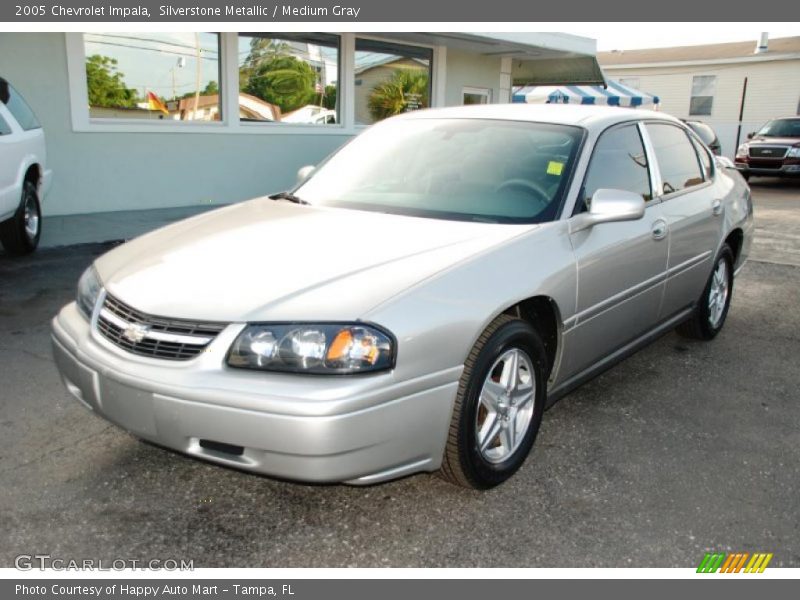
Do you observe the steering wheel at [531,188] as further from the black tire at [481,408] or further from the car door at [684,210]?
the car door at [684,210]

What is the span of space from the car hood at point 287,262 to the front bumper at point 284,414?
8.2 inches

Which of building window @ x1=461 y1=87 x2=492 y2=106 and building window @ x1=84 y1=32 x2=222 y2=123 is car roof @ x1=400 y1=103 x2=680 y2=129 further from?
building window @ x1=461 y1=87 x2=492 y2=106

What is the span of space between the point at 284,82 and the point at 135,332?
34.3ft

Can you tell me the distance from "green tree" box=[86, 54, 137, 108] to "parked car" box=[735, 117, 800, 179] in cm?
1572

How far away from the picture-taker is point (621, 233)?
379cm

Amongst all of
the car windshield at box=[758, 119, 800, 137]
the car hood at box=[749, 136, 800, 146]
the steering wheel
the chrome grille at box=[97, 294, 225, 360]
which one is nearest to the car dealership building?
the chrome grille at box=[97, 294, 225, 360]

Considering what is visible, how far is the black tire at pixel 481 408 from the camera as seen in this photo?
9.30ft

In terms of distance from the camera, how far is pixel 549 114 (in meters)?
4.12

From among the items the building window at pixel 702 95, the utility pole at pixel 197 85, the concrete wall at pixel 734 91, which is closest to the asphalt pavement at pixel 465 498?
the utility pole at pixel 197 85

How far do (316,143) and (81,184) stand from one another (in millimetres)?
4221

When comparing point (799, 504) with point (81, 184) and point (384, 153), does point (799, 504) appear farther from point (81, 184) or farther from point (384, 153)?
point (81, 184)

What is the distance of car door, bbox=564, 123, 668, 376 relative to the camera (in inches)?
138
